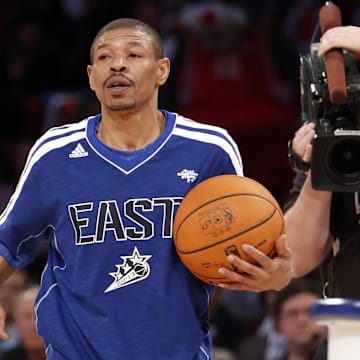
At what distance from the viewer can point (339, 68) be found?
12.2 feet

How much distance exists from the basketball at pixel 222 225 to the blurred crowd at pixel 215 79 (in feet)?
12.4

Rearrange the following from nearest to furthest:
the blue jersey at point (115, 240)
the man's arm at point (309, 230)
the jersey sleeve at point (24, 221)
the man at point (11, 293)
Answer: the blue jersey at point (115, 240)
the jersey sleeve at point (24, 221)
the man's arm at point (309, 230)
the man at point (11, 293)

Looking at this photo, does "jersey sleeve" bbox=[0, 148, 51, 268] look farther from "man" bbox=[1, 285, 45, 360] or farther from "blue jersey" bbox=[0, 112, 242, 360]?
"man" bbox=[1, 285, 45, 360]

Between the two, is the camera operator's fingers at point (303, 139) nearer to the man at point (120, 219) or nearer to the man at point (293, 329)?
the man at point (120, 219)

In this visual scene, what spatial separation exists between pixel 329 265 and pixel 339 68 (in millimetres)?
683

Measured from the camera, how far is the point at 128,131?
12.8ft

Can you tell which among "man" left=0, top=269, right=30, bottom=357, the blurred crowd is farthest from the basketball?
the blurred crowd

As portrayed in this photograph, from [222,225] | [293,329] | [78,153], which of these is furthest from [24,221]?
[293,329]

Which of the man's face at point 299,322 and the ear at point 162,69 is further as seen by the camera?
the man's face at point 299,322

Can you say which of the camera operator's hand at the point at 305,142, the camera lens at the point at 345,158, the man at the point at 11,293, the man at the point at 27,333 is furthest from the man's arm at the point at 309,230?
the man at the point at 11,293

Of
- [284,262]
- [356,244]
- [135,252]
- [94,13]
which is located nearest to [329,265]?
[356,244]

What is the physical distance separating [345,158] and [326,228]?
361 mm

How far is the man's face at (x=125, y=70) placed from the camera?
12.5 ft

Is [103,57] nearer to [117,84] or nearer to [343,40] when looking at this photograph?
[117,84]
